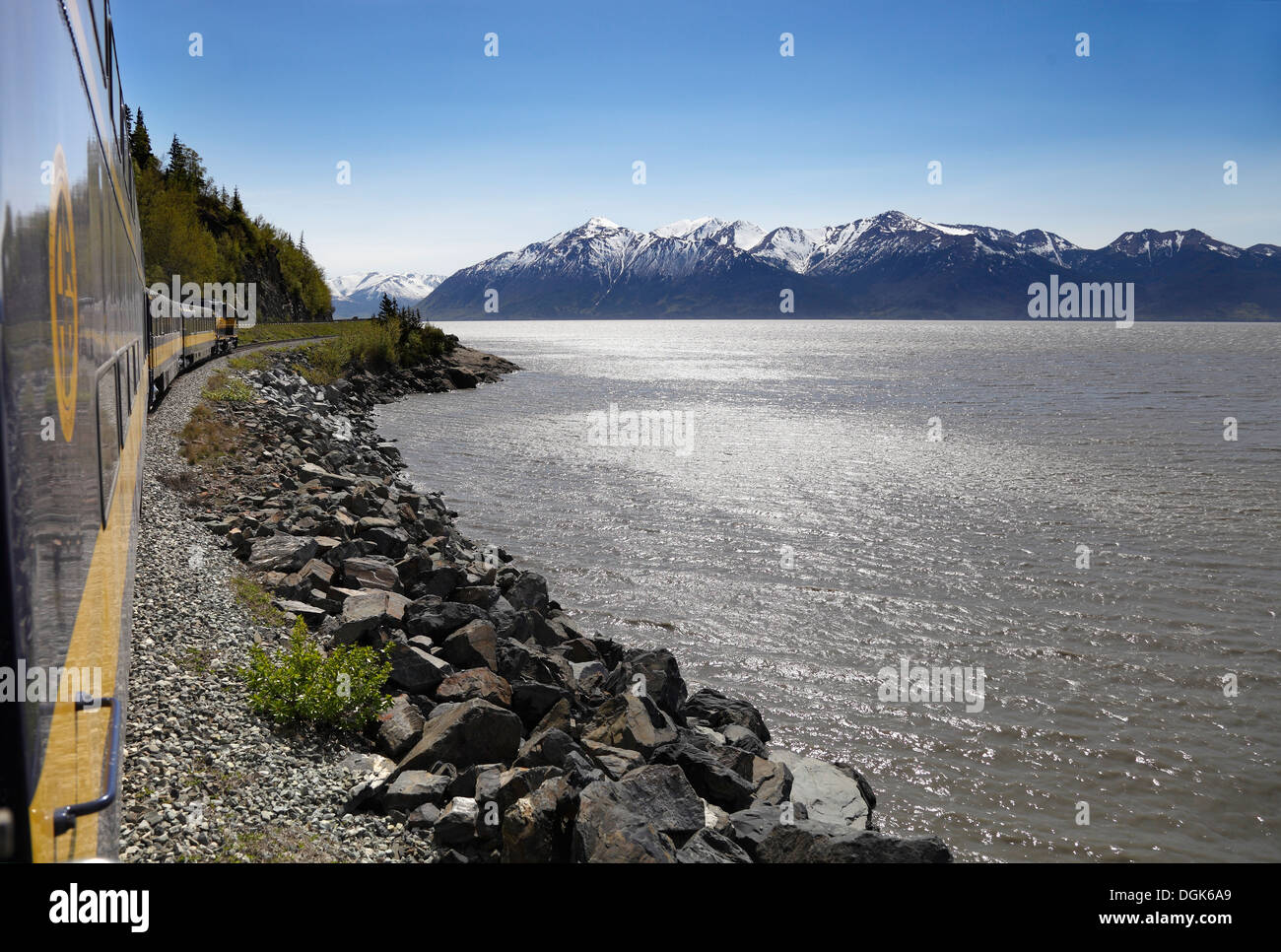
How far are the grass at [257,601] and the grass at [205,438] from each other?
302 inches

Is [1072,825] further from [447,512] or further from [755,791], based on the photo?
[447,512]

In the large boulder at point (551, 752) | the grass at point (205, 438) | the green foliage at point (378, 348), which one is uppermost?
the green foliage at point (378, 348)

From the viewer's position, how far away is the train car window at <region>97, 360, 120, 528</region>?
17.6 feet

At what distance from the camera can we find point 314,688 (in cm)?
789

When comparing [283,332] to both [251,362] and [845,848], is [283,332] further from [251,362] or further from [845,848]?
[845,848]

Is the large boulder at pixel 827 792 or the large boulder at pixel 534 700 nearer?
the large boulder at pixel 827 792

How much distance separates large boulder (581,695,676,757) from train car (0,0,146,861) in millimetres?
5661

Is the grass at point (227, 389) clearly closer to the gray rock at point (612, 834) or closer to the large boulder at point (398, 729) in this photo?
the large boulder at point (398, 729)

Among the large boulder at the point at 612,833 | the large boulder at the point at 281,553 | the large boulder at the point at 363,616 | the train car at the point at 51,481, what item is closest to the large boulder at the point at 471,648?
the large boulder at the point at 363,616

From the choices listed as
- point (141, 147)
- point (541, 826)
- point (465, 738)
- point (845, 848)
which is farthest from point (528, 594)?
point (141, 147)

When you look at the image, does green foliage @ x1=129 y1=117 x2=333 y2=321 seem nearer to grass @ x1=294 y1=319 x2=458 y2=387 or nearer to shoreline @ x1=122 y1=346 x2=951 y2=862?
grass @ x1=294 y1=319 x2=458 y2=387

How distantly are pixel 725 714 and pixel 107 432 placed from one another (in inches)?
341

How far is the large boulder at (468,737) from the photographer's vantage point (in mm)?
7961

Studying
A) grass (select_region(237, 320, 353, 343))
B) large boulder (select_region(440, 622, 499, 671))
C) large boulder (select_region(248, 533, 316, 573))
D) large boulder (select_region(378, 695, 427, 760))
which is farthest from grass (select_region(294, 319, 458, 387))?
large boulder (select_region(378, 695, 427, 760))
